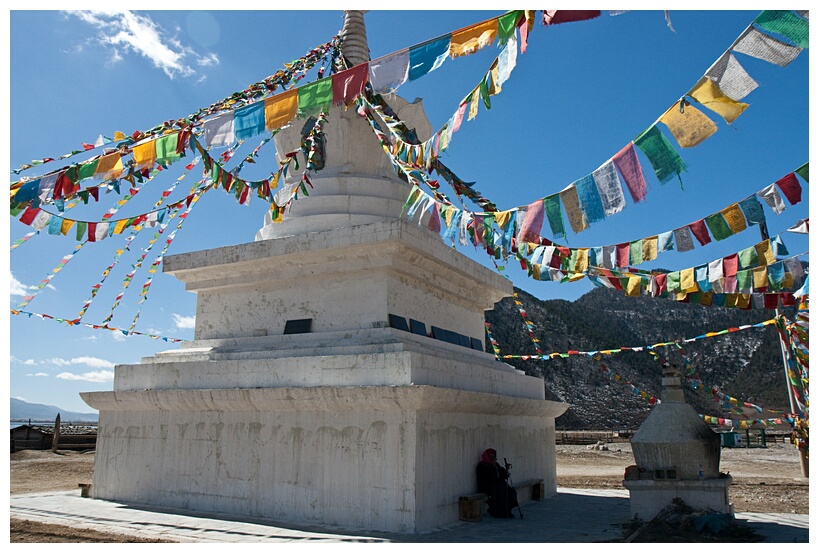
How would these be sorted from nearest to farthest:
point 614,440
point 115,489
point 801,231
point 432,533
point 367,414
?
point 801,231, point 432,533, point 367,414, point 115,489, point 614,440

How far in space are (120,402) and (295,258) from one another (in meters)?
2.92

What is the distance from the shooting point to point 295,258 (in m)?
8.22

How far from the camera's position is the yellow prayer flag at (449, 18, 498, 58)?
4.93 meters

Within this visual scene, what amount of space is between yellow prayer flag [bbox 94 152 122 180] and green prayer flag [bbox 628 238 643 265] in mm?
5463

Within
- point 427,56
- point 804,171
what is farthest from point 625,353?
point 427,56

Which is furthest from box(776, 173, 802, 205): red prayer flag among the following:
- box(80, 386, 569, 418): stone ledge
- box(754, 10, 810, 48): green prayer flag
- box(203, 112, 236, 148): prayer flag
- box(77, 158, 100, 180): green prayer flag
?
box(77, 158, 100, 180): green prayer flag

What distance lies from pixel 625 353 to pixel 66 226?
5111 centimetres

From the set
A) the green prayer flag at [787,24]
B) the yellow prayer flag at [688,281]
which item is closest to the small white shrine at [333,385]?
the yellow prayer flag at [688,281]

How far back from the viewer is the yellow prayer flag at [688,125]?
4.25 m

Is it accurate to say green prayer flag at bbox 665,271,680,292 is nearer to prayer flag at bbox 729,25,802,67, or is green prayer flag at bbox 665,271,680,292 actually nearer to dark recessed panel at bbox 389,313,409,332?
prayer flag at bbox 729,25,802,67

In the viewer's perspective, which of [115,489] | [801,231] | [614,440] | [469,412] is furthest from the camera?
[614,440]

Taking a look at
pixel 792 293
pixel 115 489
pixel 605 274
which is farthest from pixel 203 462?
pixel 792 293

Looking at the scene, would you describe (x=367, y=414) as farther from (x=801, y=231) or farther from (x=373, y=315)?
(x=801, y=231)

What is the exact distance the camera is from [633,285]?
620cm
